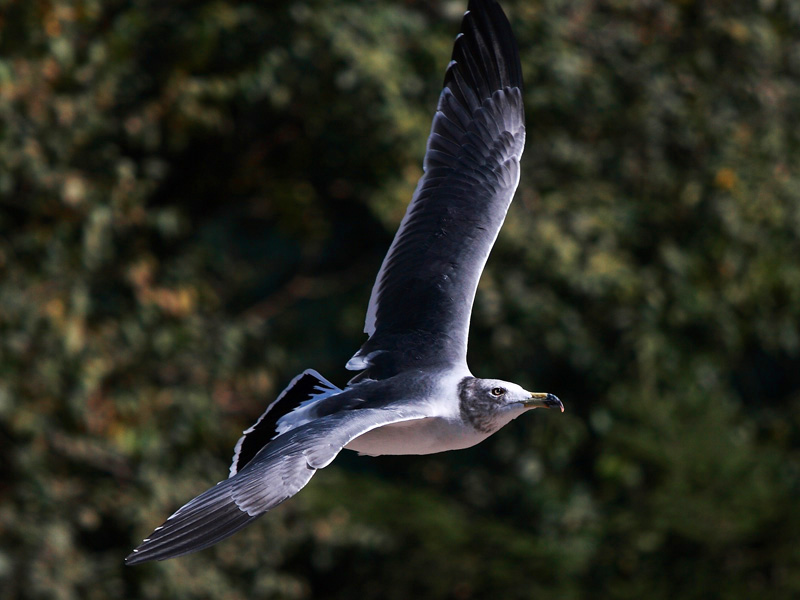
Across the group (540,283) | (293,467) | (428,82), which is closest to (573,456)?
(540,283)

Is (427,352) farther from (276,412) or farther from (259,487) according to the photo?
(259,487)

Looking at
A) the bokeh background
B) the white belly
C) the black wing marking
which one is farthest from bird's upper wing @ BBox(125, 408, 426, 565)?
the bokeh background

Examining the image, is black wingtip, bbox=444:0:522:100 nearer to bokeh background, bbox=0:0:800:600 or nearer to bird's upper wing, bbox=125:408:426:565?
bird's upper wing, bbox=125:408:426:565

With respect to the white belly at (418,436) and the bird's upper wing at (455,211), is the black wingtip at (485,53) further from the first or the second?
the white belly at (418,436)

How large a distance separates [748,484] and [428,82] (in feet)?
9.03

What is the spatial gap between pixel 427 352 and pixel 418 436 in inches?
17.7

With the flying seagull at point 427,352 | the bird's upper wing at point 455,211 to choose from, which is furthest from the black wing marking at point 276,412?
the bird's upper wing at point 455,211

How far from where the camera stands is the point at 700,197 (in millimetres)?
7820

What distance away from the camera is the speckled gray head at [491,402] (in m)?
3.70

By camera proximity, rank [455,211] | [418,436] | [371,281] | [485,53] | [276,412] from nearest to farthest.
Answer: [418,436] < [276,412] < [455,211] < [485,53] < [371,281]

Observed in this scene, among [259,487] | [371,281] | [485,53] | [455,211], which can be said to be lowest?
[259,487]

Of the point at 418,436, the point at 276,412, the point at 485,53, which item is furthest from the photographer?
the point at 485,53

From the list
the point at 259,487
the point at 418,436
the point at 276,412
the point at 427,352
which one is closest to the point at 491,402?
the point at 418,436

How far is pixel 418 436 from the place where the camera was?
12.1ft
